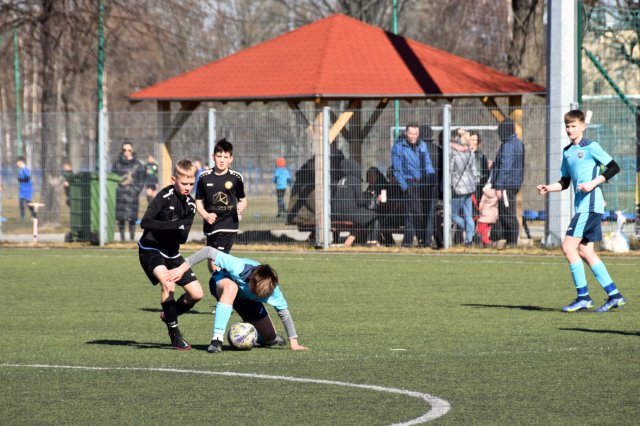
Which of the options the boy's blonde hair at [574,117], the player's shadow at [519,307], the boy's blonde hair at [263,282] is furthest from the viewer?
the player's shadow at [519,307]

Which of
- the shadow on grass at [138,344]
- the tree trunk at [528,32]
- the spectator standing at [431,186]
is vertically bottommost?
the shadow on grass at [138,344]

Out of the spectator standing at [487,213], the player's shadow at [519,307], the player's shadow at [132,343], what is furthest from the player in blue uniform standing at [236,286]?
the spectator standing at [487,213]

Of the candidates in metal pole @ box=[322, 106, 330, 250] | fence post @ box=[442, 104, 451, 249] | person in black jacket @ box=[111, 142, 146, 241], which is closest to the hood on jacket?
fence post @ box=[442, 104, 451, 249]

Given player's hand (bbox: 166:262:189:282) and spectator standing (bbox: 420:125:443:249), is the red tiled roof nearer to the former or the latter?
spectator standing (bbox: 420:125:443:249)

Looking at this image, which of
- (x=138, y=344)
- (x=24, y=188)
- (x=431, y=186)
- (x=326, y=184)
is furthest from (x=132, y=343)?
(x=24, y=188)

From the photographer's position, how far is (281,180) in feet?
76.4

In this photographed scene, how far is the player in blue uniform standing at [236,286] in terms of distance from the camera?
9.96 meters

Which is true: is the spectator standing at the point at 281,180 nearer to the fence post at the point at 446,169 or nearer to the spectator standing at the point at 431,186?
the spectator standing at the point at 431,186

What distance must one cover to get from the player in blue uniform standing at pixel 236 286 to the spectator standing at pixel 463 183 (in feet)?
38.4

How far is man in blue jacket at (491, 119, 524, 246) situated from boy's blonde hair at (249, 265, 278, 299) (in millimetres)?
12429

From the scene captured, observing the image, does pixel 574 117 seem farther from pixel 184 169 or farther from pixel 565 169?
pixel 184 169

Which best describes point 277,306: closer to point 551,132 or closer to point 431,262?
point 431,262

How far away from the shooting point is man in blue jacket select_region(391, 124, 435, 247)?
2202 cm

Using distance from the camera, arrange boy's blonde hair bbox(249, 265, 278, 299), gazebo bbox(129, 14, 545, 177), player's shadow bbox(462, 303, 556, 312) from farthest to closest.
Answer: gazebo bbox(129, 14, 545, 177)
player's shadow bbox(462, 303, 556, 312)
boy's blonde hair bbox(249, 265, 278, 299)
